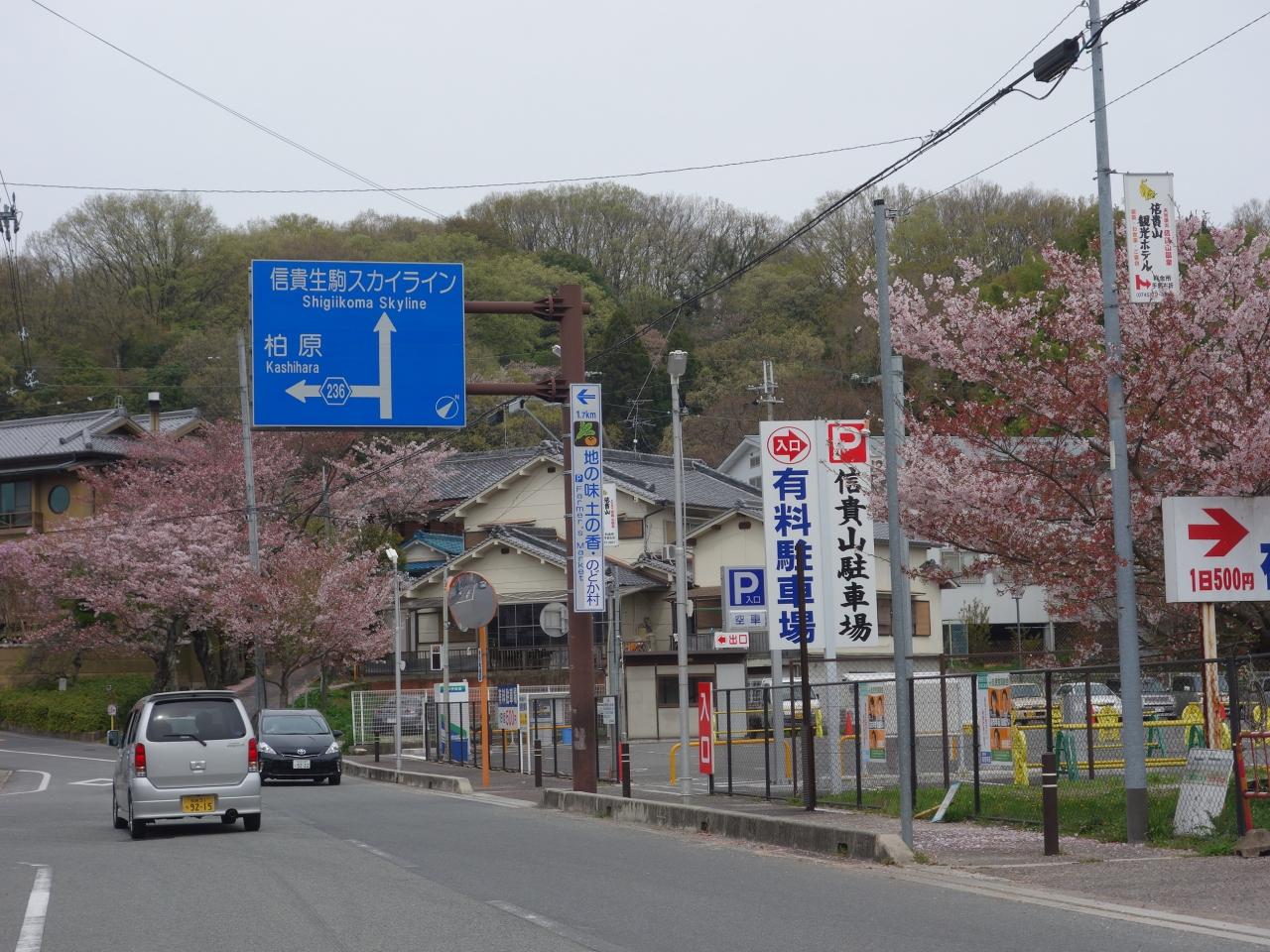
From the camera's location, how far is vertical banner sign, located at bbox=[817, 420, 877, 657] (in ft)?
68.4

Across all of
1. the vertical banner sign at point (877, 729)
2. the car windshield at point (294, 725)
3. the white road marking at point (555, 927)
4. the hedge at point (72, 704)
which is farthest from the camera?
the hedge at point (72, 704)

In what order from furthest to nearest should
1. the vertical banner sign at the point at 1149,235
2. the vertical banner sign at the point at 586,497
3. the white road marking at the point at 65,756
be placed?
1. the white road marking at the point at 65,756
2. the vertical banner sign at the point at 586,497
3. the vertical banner sign at the point at 1149,235

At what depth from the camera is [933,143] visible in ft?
47.3

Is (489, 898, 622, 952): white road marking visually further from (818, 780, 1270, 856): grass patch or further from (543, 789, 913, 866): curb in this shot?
(818, 780, 1270, 856): grass patch

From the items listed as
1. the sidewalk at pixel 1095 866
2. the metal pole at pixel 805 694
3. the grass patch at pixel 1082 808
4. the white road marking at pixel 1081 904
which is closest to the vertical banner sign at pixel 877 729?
the grass patch at pixel 1082 808

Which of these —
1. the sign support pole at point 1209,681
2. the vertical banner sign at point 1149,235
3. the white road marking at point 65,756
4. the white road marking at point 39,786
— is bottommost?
the white road marking at point 65,756

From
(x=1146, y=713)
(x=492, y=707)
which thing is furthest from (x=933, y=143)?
(x=492, y=707)

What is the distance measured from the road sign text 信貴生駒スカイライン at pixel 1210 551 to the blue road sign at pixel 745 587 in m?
8.79

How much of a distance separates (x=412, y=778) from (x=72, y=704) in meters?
24.6

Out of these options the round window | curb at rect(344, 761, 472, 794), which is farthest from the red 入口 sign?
Result: the round window

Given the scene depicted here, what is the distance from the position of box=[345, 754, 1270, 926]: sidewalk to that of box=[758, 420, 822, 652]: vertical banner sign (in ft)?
12.2

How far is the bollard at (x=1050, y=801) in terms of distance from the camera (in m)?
12.7

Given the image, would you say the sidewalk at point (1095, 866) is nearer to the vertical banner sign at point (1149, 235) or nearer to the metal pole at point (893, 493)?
the metal pole at point (893, 493)

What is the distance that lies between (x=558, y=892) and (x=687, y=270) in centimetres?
5735
